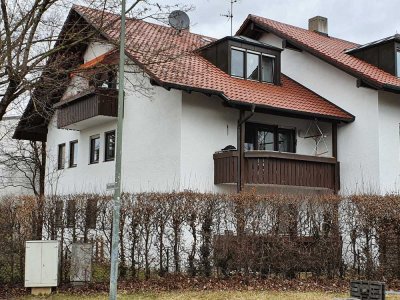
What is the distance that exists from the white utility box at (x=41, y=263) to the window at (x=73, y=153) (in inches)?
487

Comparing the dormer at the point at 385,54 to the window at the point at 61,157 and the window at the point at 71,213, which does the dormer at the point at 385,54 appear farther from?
the window at the point at 61,157

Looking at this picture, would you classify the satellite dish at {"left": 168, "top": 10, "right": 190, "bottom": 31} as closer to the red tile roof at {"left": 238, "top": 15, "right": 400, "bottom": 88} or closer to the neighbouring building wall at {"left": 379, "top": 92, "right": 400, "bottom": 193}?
the red tile roof at {"left": 238, "top": 15, "right": 400, "bottom": 88}

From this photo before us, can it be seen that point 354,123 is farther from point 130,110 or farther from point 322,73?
point 130,110

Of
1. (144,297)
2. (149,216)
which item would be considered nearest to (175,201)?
(149,216)

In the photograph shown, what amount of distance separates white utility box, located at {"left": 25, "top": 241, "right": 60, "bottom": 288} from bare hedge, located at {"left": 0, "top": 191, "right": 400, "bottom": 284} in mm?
587

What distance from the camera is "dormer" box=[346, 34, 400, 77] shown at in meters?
22.1

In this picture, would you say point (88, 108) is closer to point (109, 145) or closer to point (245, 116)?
point (109, 145)

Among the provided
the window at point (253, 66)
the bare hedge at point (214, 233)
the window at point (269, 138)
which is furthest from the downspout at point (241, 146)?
the bare hedge at point (214, 233)

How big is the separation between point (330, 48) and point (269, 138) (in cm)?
538

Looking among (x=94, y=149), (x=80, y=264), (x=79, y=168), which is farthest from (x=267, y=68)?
(x=80, y=264)

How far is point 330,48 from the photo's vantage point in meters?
23.9

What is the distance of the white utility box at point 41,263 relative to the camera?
44.0ft

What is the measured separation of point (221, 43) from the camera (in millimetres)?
21500

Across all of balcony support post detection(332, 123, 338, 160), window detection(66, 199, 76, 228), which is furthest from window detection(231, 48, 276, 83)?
window detection(66, 199, 76, 228)
